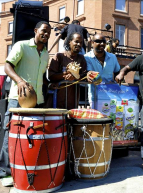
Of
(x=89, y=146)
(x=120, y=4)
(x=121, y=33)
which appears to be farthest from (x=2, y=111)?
(x=120, y=4)

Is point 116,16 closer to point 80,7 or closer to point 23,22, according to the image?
point 80,7

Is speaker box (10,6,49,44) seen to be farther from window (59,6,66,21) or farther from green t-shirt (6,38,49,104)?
window (59,6,66,21)

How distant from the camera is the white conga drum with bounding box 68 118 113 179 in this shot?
8.09 ft

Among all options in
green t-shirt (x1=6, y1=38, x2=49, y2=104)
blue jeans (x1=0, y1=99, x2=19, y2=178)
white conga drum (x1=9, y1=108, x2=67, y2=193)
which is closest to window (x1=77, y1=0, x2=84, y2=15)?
green t-shirt (x1=6, y1=38, x2=49, y2=104)

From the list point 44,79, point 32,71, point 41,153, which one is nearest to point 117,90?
point 44,79

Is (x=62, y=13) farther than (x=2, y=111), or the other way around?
(x=62, y=13)

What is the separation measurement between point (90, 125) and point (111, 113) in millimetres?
671

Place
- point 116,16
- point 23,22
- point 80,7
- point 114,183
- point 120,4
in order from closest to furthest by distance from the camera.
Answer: point 114,183
point 23,22
point 116,16
point 120,4
point 80,7

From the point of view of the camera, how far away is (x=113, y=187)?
229cm

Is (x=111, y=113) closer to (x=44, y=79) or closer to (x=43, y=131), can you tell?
(x=44, y=79)

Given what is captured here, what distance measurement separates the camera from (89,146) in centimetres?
247

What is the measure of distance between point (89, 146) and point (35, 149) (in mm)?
675

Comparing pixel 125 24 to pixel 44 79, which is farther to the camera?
pixel 125 24

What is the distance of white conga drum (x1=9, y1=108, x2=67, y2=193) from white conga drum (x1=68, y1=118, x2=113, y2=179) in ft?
1.14
